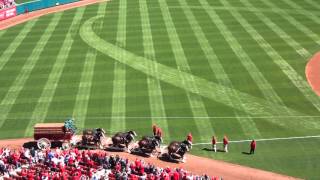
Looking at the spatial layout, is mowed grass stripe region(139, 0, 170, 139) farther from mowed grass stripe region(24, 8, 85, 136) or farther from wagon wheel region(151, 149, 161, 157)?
mowed grass stripe region(24, 8, 85, 136)

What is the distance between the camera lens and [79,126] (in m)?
39.7

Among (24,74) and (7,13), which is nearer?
(24,74)

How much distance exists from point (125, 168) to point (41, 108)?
14.6m

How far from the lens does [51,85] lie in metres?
46.9

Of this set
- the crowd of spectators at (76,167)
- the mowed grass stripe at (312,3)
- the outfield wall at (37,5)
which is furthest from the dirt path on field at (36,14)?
the crowd of spectators at (76,167)

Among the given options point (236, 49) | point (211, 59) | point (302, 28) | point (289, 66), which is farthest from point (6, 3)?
point (289, 66)

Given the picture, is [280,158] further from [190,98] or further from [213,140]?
[190,98]

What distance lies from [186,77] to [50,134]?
16.5m

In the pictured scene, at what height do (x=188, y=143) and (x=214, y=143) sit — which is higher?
(x=188, y=143)

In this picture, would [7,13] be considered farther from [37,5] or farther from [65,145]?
[65,145]

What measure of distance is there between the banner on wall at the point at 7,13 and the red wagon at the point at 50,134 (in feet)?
117

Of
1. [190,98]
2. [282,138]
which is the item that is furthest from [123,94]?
[282,138]

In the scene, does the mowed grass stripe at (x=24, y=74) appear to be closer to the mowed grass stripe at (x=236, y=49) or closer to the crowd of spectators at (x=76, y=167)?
the crowd of spectators at (x=76, y=167)

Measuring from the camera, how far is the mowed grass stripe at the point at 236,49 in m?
38.1
